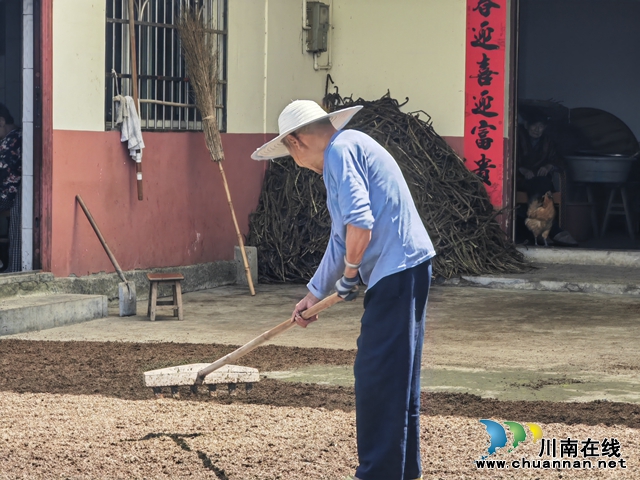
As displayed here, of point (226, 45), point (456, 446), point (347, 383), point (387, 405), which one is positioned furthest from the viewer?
point (226, 45)

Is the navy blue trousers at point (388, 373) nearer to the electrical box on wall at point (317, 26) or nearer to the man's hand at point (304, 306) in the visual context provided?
the man's hand at point (304, 306)

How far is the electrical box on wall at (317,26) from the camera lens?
1324cm

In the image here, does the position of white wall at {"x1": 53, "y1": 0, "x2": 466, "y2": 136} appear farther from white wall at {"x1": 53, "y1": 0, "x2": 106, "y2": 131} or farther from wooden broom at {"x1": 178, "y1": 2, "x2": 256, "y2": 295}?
white wall at {"x1": 53, "y1": 0, "x2": 106, "y2": 131}

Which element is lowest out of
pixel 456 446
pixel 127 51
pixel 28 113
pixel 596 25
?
pixel 456 446

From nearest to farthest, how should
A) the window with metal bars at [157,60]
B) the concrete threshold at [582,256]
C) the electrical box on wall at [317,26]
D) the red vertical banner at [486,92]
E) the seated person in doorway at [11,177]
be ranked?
1. the seated person in doorway at [11,177]
2. the window with metal bars at [157,60]
3. the red vertical banner at [486,92]
4. the concrete threshold at [582,256]
5. the electrical box on wall at [317,26]

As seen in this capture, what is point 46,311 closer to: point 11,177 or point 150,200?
point 11,177

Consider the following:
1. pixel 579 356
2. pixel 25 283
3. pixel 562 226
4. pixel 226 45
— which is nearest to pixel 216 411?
pixel 579 356

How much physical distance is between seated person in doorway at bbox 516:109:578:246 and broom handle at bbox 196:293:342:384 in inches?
361

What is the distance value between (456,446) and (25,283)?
17.8 ft

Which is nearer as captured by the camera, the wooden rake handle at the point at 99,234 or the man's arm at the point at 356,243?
the man's arm at the point at 356,243

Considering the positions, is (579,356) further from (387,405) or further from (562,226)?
(562,226)

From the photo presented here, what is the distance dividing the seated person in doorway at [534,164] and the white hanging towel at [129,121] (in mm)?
6082

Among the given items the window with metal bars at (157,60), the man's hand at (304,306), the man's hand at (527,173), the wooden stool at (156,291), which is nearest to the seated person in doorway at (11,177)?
the window with metal bars at (157,60)

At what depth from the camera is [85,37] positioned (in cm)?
1035
